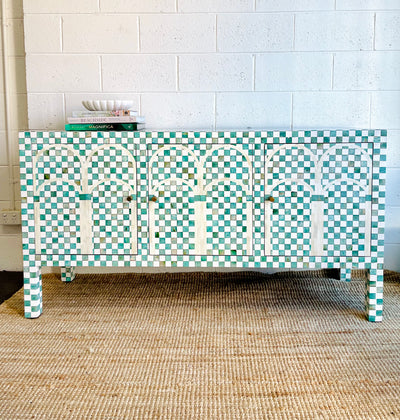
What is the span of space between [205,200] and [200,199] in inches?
0.8

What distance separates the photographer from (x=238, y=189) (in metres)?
2.23

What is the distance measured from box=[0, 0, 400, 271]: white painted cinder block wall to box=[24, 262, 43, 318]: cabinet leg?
882 mm

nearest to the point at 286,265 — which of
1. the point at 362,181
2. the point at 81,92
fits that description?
the point at 362,181

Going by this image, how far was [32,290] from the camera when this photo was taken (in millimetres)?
2285

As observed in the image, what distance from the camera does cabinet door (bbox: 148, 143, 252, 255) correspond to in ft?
7.29

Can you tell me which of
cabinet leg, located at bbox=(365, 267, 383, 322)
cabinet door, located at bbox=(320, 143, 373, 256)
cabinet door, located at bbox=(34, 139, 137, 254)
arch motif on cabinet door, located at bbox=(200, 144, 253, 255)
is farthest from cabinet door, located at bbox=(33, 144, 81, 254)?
cabinet leg, located at bbox=(365, 267, 383, 322)

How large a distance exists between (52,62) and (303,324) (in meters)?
1.76

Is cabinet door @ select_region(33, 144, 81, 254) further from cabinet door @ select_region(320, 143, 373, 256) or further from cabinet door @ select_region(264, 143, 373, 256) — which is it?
cabinet door @ select_region(320, 143, 373, 256)

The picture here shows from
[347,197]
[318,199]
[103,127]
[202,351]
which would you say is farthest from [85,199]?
[347,197]

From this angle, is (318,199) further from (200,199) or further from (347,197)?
(200,199)

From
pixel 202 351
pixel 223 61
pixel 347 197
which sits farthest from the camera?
pixel 223 61

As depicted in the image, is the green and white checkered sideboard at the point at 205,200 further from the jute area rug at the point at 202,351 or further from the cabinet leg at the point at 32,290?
the jute area rug at the point at 202,351

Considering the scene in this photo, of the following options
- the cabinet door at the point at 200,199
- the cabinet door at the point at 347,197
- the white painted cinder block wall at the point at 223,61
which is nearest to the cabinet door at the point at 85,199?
the cabinet door at the point at 200,199

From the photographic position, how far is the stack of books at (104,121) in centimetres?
228
